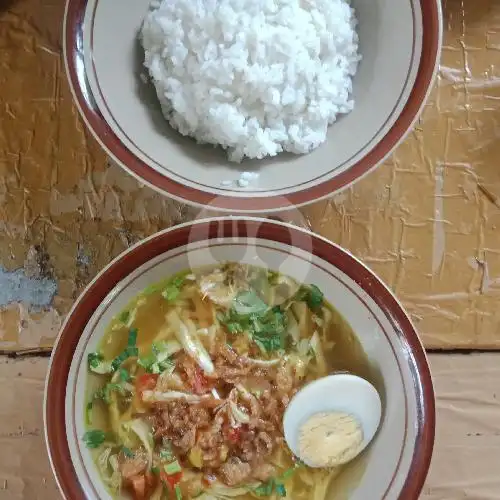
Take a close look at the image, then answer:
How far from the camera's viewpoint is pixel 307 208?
110 centimetres

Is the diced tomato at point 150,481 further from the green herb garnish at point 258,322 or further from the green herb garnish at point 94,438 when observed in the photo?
the green herb garnish at point 258,322

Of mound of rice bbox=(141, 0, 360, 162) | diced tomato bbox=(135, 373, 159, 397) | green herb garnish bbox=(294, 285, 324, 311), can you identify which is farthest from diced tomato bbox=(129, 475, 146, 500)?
mound of rice bbox=(141, 0, 360, 162)

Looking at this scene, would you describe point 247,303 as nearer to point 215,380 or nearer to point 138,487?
point 215,380

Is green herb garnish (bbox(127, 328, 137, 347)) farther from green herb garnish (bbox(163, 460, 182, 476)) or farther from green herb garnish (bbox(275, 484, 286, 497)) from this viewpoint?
green herb garnish (bbox(275, 484, 286, 497))

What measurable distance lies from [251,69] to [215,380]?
18.7 inches

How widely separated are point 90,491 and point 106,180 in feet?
1.63

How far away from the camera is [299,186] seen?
91cm

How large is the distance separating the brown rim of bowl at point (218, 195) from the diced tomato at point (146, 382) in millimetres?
300

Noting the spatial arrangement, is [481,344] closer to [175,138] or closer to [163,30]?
[175,138]

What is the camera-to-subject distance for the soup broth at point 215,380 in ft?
3.24

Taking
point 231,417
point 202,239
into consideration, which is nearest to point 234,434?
point 231,417

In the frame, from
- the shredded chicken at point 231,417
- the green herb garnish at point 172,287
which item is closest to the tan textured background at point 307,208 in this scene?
the green herb garnish at point 172,287

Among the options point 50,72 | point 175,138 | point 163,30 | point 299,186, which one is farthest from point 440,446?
point 50,72

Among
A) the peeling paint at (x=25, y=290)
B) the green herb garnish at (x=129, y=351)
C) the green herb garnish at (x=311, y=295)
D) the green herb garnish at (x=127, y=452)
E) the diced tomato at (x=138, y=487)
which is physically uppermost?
the green herb garnish at (x=311, y=295)
